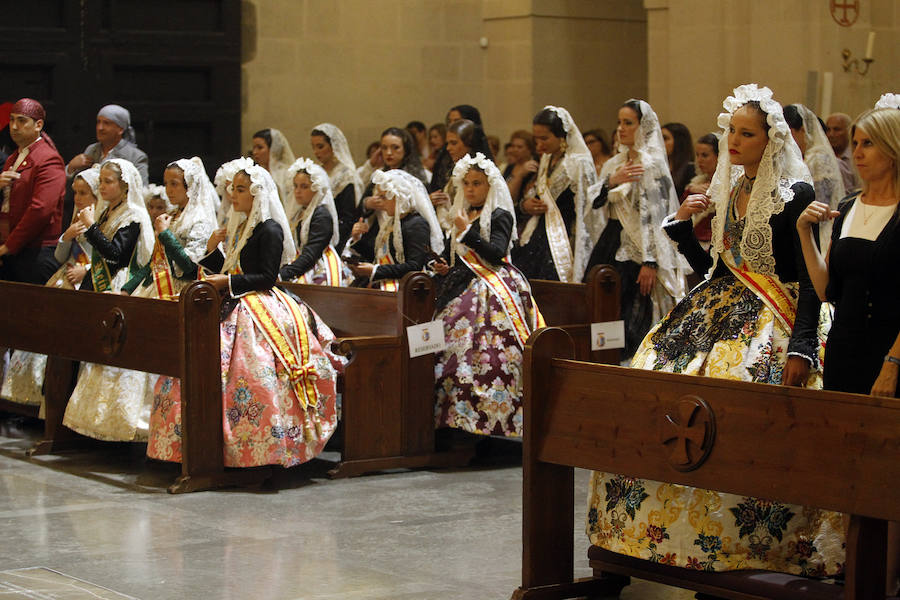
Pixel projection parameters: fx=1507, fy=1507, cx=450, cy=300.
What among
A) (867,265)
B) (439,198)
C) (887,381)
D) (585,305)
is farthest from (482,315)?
(887,381)

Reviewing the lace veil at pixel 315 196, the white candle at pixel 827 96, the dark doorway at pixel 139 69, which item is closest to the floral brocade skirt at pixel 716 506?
the lace veil at pixel 315 196

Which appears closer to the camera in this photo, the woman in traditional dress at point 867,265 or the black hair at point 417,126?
the woman in traditional dress at point 867,265

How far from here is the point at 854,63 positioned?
1032 centimetres

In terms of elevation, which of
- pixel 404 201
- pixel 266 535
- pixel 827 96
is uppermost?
pixel 827 96

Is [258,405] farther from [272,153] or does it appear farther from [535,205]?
[272,153]

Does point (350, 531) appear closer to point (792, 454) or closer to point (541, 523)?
point (541, 523)

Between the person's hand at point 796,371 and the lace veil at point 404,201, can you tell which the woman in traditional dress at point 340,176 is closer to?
the lace veil at point 404,201

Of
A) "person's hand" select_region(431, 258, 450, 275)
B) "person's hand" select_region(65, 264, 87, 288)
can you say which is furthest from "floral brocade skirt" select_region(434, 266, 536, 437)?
"person's hand" select_region(65, 264, 87, 288)

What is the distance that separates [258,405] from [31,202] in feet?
8.58

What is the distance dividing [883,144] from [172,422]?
354cm

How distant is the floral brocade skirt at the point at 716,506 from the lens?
4320mm

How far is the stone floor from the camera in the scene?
191 inches

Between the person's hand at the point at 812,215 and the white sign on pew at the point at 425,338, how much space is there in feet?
8.91

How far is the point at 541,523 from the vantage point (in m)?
4.51
